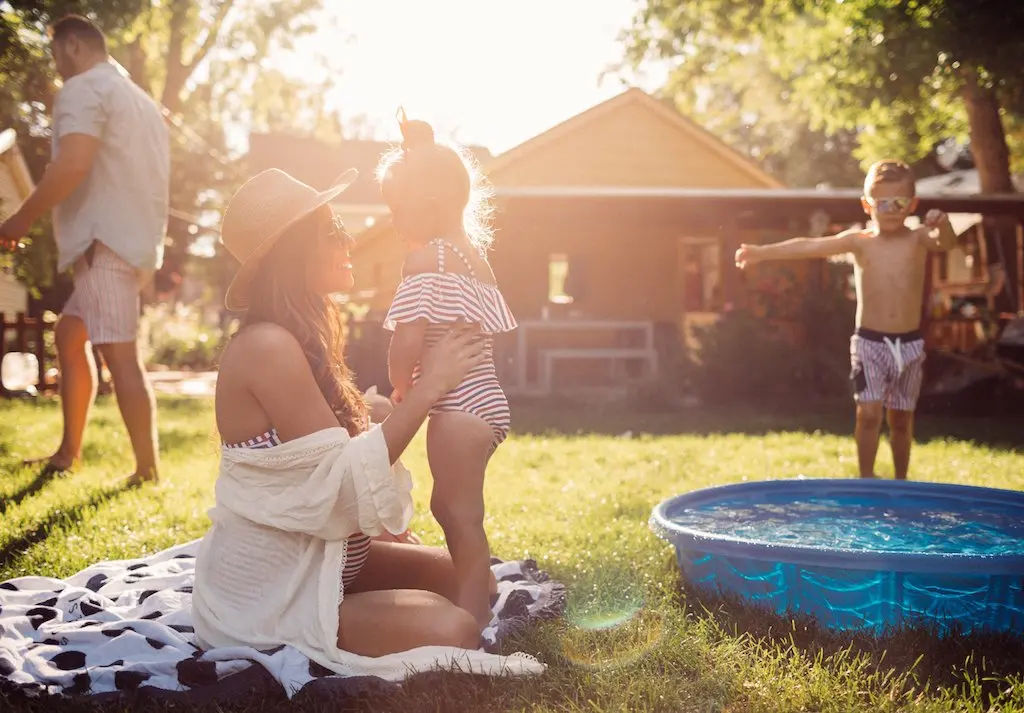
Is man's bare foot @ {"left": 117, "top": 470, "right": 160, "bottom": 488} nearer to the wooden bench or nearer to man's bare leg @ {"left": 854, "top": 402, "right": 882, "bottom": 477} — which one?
man's bare leg @ {"left": 854, "top": 402, "right": 882, "bottom": 477}

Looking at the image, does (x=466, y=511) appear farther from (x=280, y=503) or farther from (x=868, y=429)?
(x=868, y=429)

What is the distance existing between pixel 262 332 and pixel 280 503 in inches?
19.0

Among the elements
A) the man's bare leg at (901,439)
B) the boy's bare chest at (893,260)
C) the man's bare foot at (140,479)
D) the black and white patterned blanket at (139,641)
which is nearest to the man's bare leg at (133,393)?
the man's bare foot at (140,479)

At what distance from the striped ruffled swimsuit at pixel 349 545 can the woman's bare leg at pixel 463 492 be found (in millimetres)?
252

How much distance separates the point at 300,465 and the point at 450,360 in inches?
20.8

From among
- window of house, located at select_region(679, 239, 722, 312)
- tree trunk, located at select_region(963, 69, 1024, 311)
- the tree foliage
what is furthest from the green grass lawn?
window of house, located at select_region(679, 239, 722, 312)

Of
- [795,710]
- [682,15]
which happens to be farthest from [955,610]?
[682,15]

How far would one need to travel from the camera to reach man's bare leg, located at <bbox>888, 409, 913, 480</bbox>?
5289 millimetres

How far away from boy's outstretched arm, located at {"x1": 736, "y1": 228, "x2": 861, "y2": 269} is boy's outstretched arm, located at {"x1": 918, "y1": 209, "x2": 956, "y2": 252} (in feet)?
1.21

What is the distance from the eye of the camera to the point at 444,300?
2.79 m

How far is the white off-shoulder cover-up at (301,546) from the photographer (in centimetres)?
244

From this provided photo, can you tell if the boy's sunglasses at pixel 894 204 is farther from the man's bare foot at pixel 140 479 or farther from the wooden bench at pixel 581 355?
the wooden bench at pixel 581 355

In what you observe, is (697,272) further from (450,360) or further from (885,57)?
(450,360)

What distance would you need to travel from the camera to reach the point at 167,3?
62.8 feet
